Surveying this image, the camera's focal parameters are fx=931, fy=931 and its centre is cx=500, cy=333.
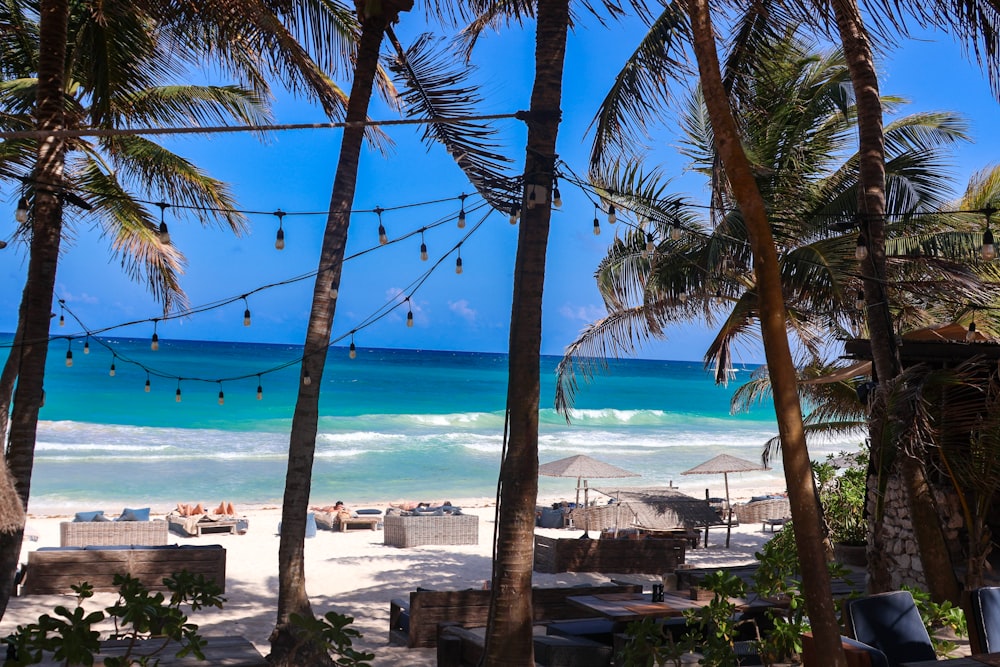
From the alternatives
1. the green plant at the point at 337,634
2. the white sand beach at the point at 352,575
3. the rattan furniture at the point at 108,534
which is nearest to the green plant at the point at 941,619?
the white sand beach at the point at 352,575

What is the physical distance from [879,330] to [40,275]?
712 centimetres

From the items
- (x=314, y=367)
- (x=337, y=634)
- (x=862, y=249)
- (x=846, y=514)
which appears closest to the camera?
(x=337, y=634)

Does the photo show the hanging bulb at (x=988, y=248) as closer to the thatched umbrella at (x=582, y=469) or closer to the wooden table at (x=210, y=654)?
the wooden table at (x=210, y=654)

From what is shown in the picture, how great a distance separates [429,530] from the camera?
15227 mm

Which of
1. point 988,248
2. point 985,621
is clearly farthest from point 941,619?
point 988,248

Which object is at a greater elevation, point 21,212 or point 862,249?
point 862,249

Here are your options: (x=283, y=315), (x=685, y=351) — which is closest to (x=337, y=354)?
(x=283, y=315)

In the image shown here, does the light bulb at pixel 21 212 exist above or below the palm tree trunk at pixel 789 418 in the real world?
above

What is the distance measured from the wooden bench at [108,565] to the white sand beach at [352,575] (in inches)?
7.3

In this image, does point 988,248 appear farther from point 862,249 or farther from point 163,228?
point 163,228

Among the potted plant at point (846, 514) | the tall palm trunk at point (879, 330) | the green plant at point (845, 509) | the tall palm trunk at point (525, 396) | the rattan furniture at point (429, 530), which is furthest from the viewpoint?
the rattan furniture at point (429, 530)

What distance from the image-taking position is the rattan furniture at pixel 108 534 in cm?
1274

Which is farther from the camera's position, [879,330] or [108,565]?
[108,565]

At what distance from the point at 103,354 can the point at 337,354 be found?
1905 centimetres
